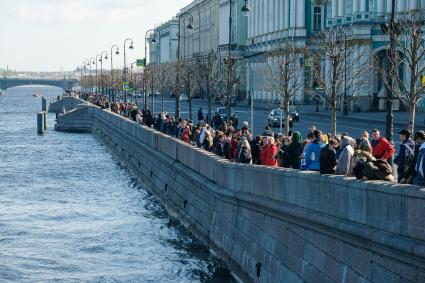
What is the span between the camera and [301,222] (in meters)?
17.7

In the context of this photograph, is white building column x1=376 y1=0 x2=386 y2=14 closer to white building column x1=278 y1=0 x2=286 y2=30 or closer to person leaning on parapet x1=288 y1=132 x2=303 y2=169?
white building column x1=278 y1=0 x2=286 y2=30

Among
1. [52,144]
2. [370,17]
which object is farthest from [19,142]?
[370,17]

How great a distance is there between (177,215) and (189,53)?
136 meters

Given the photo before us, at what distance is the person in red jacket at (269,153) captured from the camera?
22.3 metres

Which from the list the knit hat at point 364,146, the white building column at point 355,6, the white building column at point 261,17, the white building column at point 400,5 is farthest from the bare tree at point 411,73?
the white building column at point 261,17

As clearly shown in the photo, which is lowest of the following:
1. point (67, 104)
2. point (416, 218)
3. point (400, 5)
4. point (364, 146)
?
point (67, 104)

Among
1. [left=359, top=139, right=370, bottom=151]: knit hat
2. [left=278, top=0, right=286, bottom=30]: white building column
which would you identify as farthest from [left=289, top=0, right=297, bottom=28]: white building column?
[left=359, top=139, right=370, bottom=151]: knit hat

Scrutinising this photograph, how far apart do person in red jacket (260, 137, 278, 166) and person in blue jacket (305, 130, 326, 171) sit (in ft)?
8.10

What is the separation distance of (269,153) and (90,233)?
11.3 meters

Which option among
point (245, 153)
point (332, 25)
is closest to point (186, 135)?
point (245, 153)

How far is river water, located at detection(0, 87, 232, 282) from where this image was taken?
83.0 feet

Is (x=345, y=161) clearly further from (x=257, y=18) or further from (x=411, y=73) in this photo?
(x=257, y=18)

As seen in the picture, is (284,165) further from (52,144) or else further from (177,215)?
(52,144)

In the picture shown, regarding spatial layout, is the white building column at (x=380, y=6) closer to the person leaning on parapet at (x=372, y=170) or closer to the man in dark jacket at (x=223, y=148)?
the man in dark jacket at (x=223, y=148)
